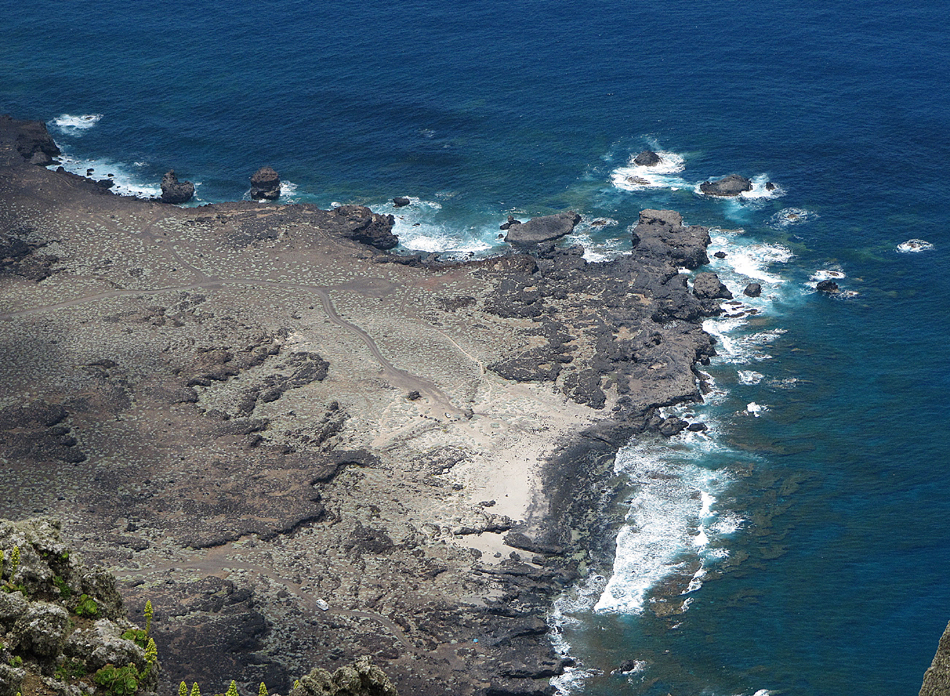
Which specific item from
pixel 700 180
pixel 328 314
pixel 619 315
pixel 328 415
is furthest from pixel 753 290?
pixel 328 415

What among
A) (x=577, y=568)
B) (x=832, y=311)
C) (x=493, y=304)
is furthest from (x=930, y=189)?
(x=577, y=568)

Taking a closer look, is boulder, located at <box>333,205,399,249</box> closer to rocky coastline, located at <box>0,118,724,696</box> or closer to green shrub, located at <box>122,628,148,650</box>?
rocky coastline, located at <box>0,118,724,696</box>

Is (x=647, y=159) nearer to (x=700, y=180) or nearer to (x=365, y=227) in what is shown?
(x=700, y=180)

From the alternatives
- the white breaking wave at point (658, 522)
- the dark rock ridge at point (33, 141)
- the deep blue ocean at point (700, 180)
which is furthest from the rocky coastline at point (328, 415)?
the dark rock ridge at point (33, 141)

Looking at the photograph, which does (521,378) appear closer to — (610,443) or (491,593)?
(610,443)

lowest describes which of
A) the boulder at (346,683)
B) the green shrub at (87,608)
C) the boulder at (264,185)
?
the boulder at (264,185)

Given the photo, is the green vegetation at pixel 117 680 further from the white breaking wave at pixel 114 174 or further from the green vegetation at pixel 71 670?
the white breaking wave at pixel 114 174
